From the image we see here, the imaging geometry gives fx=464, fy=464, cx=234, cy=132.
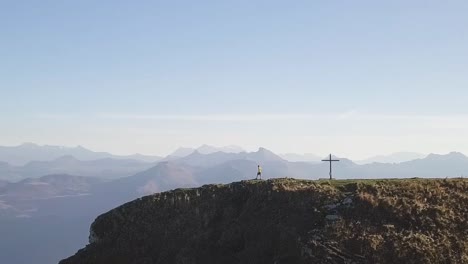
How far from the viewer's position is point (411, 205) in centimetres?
3553

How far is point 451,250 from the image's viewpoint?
30.4 m

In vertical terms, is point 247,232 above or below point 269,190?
below

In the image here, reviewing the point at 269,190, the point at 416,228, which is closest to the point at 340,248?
the point at 416,228

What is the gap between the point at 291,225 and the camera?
1420 inches

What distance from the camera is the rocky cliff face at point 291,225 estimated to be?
1226 inches

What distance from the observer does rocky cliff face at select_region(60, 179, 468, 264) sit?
31.1 m

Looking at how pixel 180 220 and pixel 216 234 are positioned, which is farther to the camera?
pixel 180 220

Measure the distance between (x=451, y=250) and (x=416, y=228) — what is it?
3128 mm

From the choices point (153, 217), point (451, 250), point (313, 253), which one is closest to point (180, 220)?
point (153, 217)

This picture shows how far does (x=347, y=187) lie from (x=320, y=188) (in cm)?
241

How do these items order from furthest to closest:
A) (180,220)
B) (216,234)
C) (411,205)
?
(180,220), (216,234), (411,205)

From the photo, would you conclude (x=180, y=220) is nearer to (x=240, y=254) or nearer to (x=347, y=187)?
(x=240, y=254)

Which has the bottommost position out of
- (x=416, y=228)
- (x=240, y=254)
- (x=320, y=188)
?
(x=240, y=254)

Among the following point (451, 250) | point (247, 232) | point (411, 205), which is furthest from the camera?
point (247, 232)
